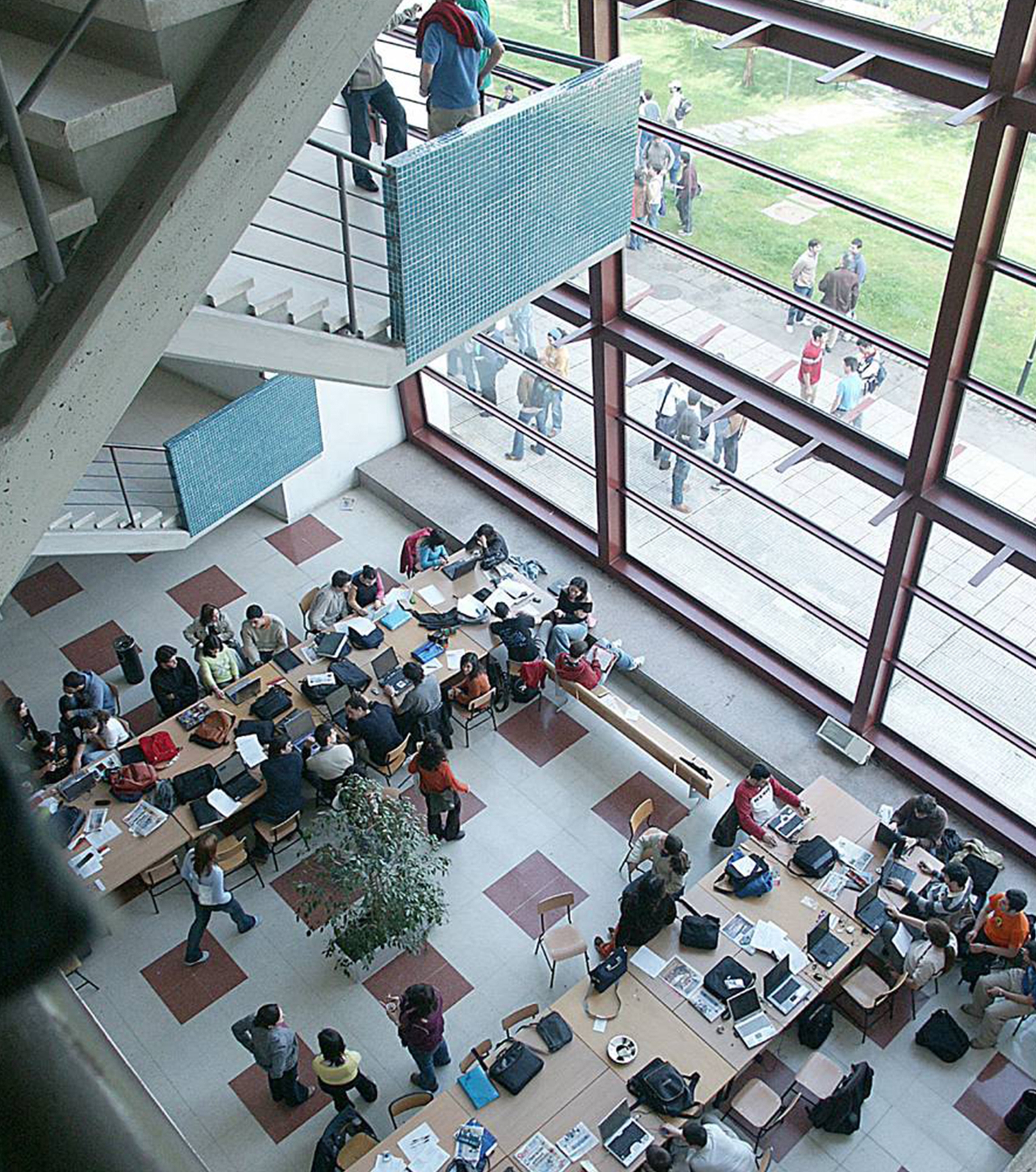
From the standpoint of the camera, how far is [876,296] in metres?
9.27

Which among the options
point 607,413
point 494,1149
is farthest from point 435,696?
point 494,1149

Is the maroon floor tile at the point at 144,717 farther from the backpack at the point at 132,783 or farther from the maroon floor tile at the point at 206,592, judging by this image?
the backpack at the point at 132,783

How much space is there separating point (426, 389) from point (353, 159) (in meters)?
7.87

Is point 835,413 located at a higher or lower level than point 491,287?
lower

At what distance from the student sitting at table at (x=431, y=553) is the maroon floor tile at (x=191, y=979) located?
4.45 metres

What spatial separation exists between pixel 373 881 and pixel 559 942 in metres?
1.53

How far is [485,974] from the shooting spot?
9.63m

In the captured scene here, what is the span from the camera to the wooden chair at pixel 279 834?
398 inches

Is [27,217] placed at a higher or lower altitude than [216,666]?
higher

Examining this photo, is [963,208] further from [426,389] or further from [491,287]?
[426,389]

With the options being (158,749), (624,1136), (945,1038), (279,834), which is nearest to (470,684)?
(279,834)

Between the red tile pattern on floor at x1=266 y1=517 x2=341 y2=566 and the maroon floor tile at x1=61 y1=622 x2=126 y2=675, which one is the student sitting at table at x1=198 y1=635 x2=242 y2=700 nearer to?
the maroon floor tile at x1=61 y1=622 x2=126 y2=675

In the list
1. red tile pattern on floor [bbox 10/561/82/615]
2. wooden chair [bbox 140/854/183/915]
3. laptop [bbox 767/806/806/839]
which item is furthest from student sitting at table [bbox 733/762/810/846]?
red tile pattern on floor [bbox 10/561/82/615]

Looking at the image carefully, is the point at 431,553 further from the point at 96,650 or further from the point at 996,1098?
the point at 996,1098
